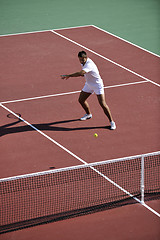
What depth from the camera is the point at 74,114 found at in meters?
14.4

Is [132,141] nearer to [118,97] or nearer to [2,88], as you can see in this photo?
[118,97]

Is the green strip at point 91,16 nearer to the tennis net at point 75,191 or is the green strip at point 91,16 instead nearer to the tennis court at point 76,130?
the tennis court at point 76,130

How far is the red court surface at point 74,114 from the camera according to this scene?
31.8ft

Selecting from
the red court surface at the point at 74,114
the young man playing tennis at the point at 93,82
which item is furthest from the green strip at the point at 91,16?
the young man playing tennis at the point at 93,82

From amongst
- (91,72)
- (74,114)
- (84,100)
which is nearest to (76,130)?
(84,100)

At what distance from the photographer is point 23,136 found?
13.3 meters

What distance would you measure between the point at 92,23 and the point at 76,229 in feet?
45.9

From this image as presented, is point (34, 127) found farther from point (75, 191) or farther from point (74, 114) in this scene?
point (75, 191)

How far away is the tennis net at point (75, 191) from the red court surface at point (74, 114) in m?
0.27

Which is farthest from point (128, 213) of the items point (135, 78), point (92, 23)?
point (92, 23)

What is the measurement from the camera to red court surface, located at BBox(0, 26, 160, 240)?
970 centimetres

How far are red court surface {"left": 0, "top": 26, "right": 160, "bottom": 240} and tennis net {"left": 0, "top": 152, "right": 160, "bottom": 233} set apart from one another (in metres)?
0.27

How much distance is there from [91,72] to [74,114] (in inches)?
61.8

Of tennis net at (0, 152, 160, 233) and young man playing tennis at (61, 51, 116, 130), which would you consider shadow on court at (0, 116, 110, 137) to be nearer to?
young man playing tennis at (61, 51, 116, 130)
